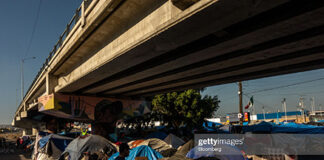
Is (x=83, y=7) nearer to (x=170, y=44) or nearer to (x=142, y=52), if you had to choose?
(x=142, y=52)

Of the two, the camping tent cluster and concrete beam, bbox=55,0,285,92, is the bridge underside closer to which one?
concrete beam, bbox=55,0,285,92

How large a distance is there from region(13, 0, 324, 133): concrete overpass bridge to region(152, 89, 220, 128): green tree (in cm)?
1272

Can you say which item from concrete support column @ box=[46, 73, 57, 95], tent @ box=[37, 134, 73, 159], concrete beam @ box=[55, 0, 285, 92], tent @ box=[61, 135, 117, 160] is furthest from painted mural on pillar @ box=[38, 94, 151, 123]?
tent @ box=[61, 135, 117, 160]

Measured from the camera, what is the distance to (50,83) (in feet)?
70.9

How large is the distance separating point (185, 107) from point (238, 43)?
811 inches

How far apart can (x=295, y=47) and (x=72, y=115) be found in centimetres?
2177

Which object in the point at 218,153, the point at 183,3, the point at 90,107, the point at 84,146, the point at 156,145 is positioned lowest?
the point at 156,145

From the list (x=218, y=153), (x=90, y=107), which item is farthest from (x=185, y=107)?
(x=218, y=153)

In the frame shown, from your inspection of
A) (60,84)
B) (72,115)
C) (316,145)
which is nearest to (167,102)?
(72,115)

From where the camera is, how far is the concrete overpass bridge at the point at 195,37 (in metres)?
6.76

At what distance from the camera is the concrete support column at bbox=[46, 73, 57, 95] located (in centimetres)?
2150

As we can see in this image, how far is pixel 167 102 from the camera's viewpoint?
3064 centimetres
